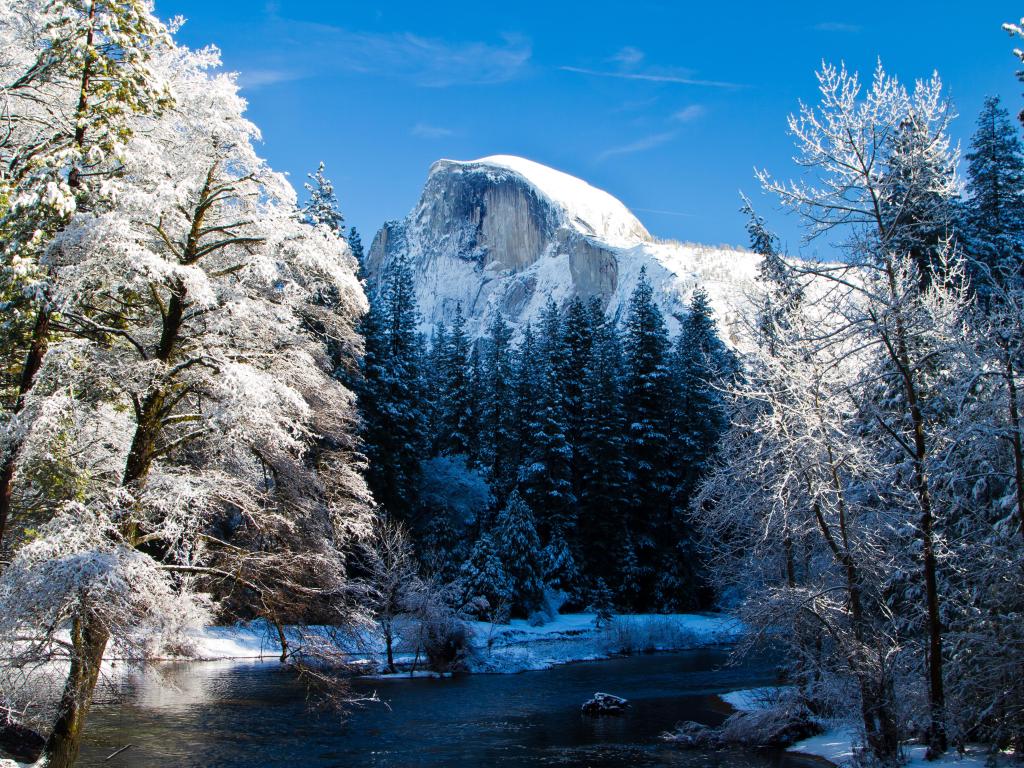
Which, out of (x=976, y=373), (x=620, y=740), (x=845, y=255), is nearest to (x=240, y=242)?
(x=845, y=255)

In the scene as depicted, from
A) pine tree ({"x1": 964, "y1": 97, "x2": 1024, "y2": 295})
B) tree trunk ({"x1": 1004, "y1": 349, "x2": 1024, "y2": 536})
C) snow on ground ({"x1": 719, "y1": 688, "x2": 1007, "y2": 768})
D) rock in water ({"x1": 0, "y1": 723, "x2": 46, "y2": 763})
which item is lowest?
snow on ground ({"x1": 719, "y1": 688, "x2": 1007, "y2": 768})

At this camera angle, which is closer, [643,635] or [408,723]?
[408,723]

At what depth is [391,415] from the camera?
121ft

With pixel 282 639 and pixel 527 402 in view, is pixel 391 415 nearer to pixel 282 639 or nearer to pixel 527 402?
pixel 527 402

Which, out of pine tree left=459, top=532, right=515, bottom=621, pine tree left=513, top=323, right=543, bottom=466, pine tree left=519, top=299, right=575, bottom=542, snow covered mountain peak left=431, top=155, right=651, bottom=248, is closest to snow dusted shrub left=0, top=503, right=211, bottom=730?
pine tree left=459, top=532, right=515, bottom=621

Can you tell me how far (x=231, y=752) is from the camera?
607 inches

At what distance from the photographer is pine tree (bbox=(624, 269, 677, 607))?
1734 inches

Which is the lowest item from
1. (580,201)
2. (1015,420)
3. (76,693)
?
(76,693)

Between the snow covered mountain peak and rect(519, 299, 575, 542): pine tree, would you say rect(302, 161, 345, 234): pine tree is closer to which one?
rect(519, 299, 575, 542): pine tree

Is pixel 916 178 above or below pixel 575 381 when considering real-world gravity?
below

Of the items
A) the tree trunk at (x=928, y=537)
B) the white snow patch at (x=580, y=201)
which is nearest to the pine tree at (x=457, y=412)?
the tree trunk at (x=928, y=537)

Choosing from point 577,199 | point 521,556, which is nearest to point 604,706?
point 521,556

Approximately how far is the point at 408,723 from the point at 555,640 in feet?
57.8

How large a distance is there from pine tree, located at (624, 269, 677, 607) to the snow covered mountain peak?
10717 centimetres
